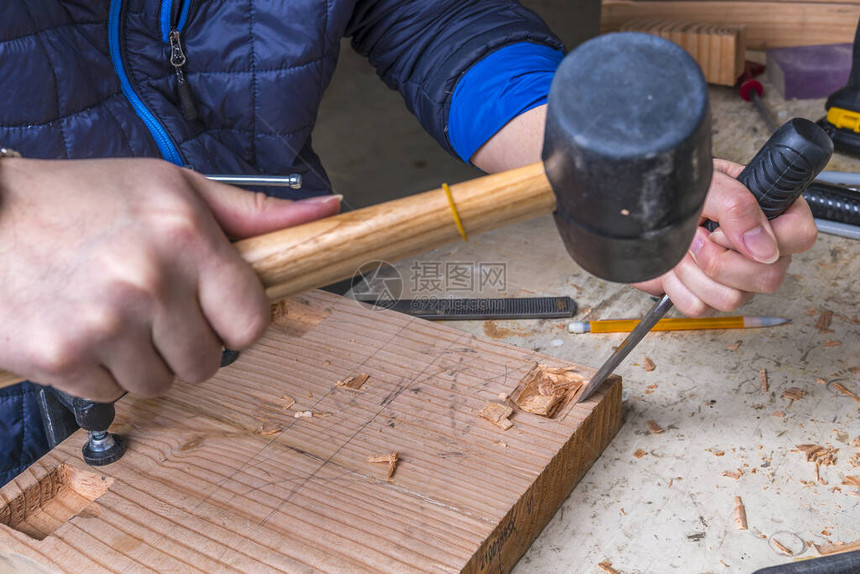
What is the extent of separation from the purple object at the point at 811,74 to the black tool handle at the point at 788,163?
101 cm

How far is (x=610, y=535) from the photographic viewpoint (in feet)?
2.66

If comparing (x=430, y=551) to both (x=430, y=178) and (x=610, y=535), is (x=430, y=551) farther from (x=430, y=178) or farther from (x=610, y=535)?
(x=430, y=178)

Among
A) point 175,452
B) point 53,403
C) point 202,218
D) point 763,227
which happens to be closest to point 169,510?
point 175,452

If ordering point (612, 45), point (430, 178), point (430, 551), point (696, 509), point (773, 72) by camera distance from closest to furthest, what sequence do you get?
point (612, 45), point (430, 551), point (696, 509), point (773, 72), point (430, 178)

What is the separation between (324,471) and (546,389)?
0.28 m

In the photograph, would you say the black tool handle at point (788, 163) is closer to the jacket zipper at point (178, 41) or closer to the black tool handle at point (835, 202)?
the black tool handle at point (835, 202)

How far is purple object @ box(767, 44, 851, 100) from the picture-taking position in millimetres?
1729

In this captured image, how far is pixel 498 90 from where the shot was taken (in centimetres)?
113

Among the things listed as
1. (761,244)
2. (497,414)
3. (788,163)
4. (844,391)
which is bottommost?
(844,391)

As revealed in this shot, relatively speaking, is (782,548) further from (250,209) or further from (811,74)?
(811,74)

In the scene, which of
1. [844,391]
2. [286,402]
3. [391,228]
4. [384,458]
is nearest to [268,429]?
[286,402]

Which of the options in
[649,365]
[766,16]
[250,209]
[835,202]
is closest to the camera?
[250,209]

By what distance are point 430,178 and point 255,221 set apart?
2.52 metres

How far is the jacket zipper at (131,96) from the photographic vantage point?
104cm
